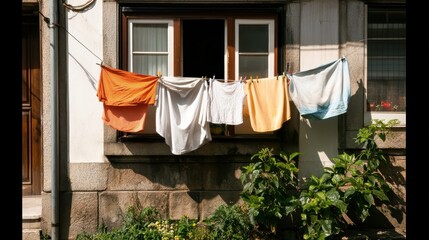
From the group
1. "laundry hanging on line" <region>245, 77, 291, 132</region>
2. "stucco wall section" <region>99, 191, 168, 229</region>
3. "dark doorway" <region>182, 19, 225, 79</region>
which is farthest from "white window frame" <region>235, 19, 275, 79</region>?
"stucco wall section" <region>99, 191, 168, 229</region>

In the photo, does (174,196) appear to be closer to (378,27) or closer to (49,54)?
(49,54)

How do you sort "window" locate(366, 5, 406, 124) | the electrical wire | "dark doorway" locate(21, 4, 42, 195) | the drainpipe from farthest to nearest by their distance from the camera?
"dark doorway" locate(21, 4, 42, 195) → "window" locate(366, 5, 406, 124) → the electrical wire → the drainpipe

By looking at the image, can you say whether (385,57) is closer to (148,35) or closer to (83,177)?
(148,35)

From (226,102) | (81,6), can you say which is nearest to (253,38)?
(226,102)

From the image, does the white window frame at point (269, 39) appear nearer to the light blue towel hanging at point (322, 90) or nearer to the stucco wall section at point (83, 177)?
the light blue towel hanging at point (322, 90)

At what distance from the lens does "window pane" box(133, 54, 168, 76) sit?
784 cm

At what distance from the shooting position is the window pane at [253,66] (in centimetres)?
783

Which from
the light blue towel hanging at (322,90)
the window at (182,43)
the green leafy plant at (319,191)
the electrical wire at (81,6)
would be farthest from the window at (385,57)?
the electrical wire at (81,6)

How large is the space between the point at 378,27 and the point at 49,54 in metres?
5.70

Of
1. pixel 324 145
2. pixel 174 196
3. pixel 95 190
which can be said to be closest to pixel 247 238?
pixel 174 196

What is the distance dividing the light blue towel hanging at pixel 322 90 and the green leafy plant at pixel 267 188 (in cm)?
80

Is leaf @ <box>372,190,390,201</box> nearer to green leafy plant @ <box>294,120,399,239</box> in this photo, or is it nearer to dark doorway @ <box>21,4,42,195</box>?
green leafy plant @ <box>294,120,399,239</box>

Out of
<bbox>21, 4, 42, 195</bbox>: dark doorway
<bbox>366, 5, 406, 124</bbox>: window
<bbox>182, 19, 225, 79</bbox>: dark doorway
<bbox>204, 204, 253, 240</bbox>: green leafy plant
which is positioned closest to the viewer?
<bbox>204, 204, 253, 240</bbox>: green leafy plant

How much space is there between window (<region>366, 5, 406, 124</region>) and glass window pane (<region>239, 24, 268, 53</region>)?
1.82 meters
